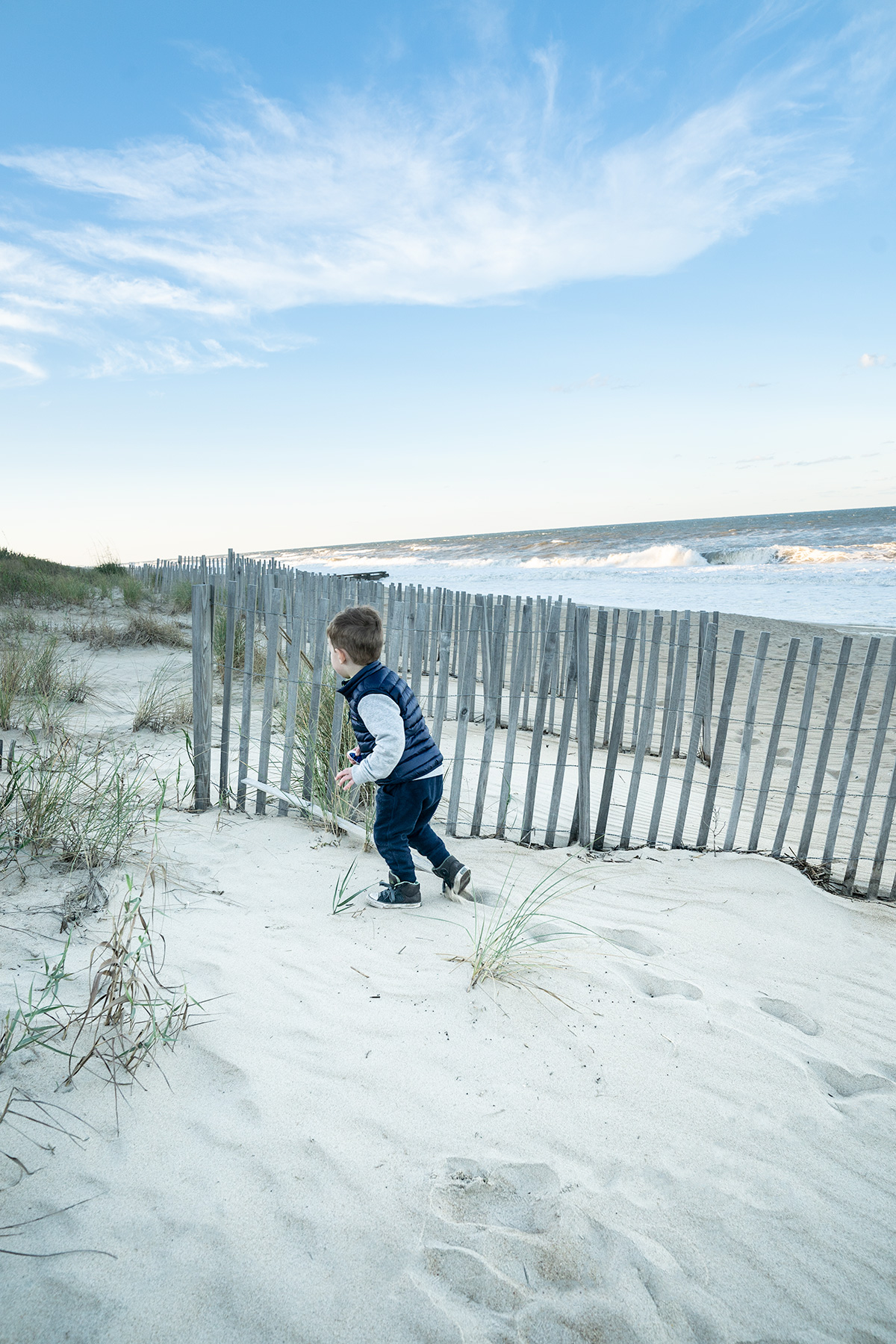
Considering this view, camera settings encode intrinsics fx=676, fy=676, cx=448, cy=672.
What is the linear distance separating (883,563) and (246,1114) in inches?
863

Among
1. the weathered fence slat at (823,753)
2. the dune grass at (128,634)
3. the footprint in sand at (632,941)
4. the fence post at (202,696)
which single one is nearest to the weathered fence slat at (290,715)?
the fence post at (202,696)

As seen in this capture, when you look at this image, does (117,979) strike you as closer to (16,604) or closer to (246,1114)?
(246,1114)

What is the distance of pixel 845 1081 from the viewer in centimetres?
199

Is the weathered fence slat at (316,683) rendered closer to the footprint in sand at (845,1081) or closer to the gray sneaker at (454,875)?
the gray sneaker at (454,875)

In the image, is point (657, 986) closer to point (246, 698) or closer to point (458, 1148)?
point (458, 1148)

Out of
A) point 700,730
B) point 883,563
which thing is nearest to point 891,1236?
point 700,730

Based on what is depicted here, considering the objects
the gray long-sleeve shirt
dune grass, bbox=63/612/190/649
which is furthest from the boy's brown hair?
dune grass, bbox=63/612/190/649

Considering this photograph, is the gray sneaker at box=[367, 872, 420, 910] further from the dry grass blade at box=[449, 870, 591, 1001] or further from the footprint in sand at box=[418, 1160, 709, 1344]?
the footprint in sand at box=[418, 1160, 709, 1344]

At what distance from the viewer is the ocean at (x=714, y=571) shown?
13.7 m

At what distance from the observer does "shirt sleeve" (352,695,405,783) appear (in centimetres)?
259

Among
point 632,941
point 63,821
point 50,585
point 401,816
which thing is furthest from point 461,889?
point 50,585

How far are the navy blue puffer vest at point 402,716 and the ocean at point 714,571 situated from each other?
34.2 ft

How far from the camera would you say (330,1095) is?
1.72 meters

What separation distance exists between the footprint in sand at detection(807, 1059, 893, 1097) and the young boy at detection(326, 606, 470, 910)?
4.47 ft
